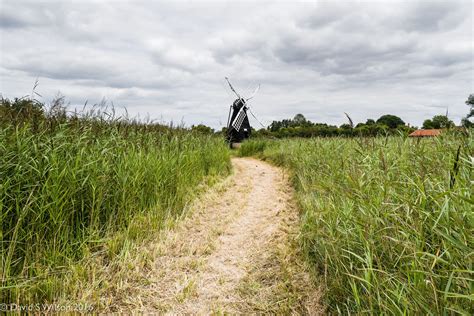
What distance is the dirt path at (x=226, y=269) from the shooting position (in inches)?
102

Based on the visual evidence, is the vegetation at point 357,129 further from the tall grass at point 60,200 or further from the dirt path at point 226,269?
the tall grass at point 60,200

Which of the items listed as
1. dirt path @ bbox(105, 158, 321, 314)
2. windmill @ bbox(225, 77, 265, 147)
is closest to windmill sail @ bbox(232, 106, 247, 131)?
windmill @ bbox(225, 77, 265, 147)

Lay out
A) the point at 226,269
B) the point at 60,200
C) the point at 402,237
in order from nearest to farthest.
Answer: the point at 402,237
the point at 60,200
the point at 226,269

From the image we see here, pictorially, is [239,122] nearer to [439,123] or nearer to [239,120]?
[239,120]

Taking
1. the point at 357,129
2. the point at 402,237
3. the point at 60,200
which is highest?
the point at 357,129

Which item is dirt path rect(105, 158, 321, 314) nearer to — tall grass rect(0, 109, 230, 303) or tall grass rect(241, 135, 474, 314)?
tall grass rect(241, 135, 474, 314)

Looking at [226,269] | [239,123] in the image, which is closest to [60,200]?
[226,269]

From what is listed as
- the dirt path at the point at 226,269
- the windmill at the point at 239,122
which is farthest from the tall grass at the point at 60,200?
the windmill at the point at 239,122

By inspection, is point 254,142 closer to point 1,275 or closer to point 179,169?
point 179,169

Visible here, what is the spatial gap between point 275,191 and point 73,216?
4.77 m

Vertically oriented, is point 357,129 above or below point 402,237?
above

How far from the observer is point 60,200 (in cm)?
284

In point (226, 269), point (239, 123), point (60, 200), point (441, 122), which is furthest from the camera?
point (239, 123)

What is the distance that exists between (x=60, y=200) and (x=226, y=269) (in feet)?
6.70
